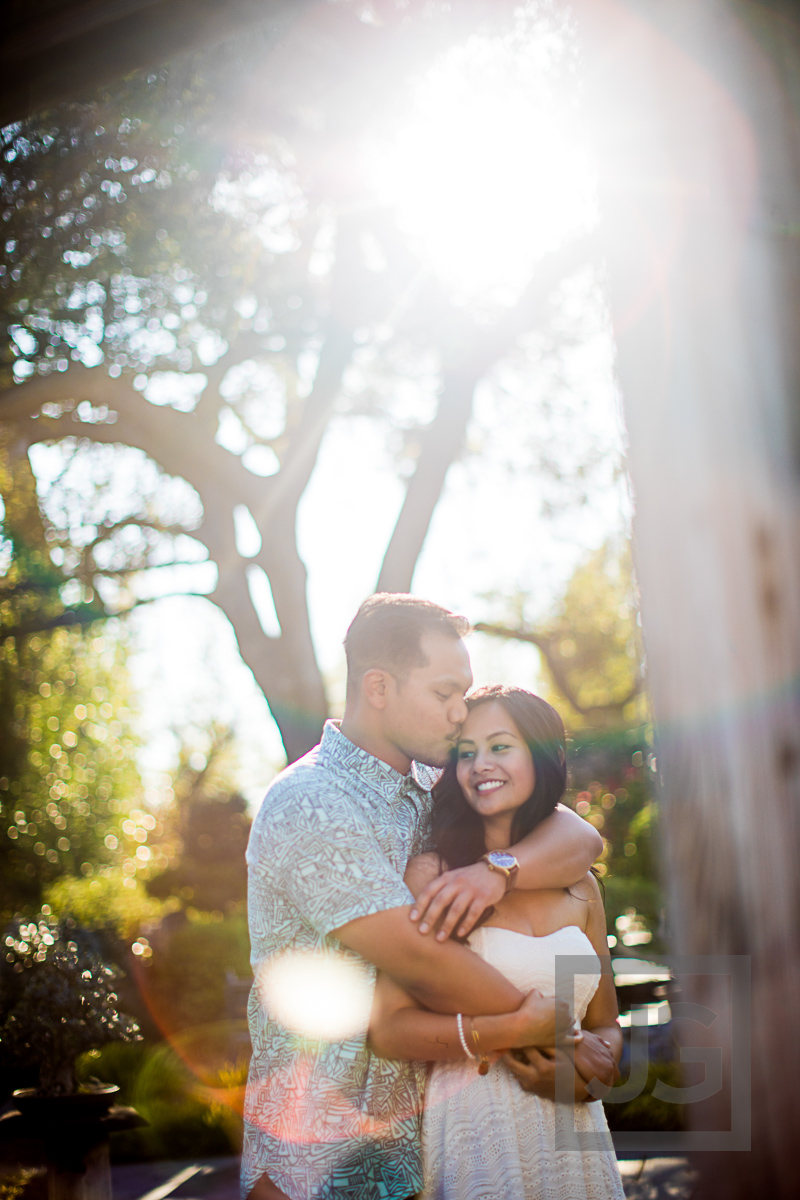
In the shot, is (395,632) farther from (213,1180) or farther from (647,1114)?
(647,1114)

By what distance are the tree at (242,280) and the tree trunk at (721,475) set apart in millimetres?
4602

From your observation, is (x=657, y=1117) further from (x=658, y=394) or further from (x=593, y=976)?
(x=658, y=394)

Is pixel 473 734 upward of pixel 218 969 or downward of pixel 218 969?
upward

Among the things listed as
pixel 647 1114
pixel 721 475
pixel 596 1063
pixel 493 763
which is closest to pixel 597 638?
pixel 647 1114

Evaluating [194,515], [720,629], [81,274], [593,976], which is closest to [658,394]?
[720,629]

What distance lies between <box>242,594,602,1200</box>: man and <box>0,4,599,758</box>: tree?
440cm

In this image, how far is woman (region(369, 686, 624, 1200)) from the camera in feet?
7.12

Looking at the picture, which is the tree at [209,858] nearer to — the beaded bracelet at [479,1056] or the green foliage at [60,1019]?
the green foliage at [60,1019]

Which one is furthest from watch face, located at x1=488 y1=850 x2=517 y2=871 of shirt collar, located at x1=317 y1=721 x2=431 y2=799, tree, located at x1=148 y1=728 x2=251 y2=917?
tree, located at x1=148 y1=728 x2=251 y2=917

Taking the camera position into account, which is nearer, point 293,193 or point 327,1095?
point 327,1095

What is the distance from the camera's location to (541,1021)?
2123 millimetres

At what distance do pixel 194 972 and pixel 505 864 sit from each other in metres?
9.62

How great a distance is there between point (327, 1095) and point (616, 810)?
35.0ft

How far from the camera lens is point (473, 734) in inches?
104
